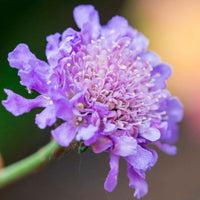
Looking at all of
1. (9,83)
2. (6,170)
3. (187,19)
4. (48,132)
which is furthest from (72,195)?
(187,19)

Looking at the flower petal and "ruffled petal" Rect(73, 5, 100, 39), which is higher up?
"ruffled petal" Rect(73, 5, 100, 39)

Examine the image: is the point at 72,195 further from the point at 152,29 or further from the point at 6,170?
the point at 152,29

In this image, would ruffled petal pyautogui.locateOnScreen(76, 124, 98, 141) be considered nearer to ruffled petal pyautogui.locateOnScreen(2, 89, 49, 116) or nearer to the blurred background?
ruffled petal pyautogui.locateOnScreen(2, 89, 49, 116)

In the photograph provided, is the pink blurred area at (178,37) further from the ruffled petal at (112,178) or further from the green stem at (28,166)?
the ruffled petal at (112,178)

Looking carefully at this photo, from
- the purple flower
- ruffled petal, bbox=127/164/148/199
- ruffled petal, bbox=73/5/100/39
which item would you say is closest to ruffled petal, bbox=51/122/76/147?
the purple flower

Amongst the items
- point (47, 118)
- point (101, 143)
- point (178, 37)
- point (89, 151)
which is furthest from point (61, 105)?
point (178, 37)

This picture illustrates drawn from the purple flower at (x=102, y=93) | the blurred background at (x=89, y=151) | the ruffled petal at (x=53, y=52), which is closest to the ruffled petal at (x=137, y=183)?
the purple flower at (x=102, y=93)

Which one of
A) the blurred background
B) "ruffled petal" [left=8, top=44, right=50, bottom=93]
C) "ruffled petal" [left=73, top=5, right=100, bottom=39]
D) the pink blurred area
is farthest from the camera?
the pink blurred area
